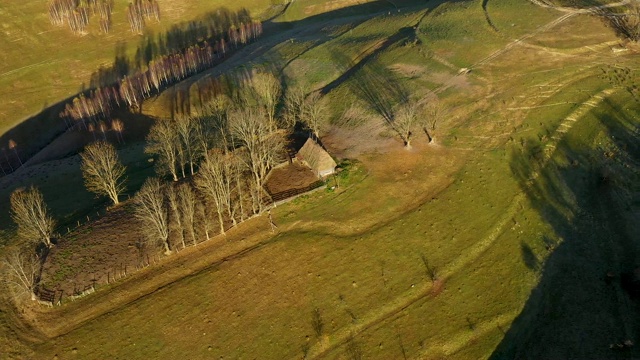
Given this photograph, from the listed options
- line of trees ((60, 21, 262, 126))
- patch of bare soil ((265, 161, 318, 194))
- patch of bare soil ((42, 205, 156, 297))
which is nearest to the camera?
patch of bare soil ((42, 205, 156, 297))

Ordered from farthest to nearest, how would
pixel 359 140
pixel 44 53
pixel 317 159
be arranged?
pixel 44 53, pixel 359 140, pixel 317 159

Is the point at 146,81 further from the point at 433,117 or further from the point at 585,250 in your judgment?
the point at 585,250

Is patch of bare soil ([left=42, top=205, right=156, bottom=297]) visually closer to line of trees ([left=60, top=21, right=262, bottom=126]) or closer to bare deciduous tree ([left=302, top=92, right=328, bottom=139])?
bare deciduous tree ([left=302, top=92, right=328, bottom=139])

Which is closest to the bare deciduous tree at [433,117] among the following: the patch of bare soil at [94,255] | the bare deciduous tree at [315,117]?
the bare deciduous tree at [315,117]

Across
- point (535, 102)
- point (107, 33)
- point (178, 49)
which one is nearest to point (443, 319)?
point (535, 102)

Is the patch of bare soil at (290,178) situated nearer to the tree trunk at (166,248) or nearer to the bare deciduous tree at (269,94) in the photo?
the bare deciduous tree at (269,94)

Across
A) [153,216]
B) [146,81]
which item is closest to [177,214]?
[153,216]

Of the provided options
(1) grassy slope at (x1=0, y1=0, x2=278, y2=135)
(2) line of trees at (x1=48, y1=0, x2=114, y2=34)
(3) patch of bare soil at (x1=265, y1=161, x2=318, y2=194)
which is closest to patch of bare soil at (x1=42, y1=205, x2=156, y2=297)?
(3) patch of bare soil at (x1=265, y1=161, x2=318, y2=194)
